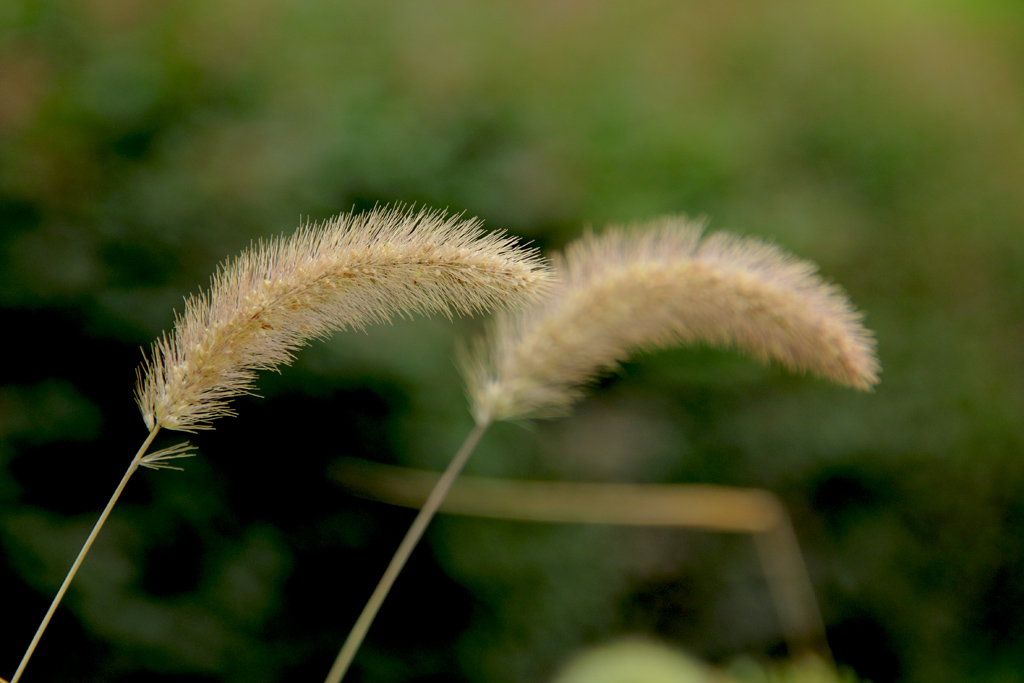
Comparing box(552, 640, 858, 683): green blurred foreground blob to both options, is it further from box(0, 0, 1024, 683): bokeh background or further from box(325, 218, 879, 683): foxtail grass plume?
box(325, 218, 879, 683): foxtail grass plume

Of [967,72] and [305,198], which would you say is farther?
[967,72]

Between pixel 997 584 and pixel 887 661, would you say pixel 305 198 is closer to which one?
pixel 887 661

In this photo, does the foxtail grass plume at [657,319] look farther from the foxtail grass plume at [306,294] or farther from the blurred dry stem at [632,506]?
the blurred dry stem at [632,506]

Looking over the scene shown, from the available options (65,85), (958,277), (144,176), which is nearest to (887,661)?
(958,277)

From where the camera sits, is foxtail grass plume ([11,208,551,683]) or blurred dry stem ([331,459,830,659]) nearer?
foxtail grass plume ([11,208,551,683])

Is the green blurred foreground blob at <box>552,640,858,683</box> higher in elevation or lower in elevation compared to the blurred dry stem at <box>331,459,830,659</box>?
lower

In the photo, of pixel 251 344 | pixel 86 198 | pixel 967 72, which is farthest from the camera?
pixel 967 72

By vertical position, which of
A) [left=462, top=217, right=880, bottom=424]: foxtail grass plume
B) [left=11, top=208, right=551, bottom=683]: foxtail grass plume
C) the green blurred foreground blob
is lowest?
the green blurred foreground blob

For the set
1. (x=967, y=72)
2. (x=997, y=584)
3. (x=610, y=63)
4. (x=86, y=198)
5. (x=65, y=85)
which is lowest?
(x=997, y=584)

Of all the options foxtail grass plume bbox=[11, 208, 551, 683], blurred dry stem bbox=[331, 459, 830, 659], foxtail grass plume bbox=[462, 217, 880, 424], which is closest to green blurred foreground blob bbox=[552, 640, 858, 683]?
blurred dry stem bbox=[331, 459, 830, 659]
